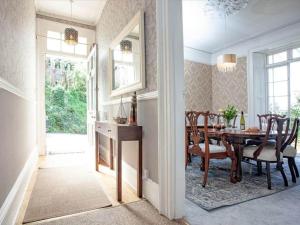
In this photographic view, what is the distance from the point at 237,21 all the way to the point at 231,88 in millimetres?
1933

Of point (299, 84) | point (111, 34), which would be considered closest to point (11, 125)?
point (111, 34)

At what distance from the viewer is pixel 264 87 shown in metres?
5.08

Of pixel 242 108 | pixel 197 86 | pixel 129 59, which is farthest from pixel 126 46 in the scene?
pixel 242 108

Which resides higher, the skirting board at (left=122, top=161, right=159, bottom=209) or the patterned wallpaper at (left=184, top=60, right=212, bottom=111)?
the patterned wallpaper at (left=184, top=60, right=212, bottom=111)

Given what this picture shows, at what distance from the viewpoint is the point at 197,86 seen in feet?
18.9

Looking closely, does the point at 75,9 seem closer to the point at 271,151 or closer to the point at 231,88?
the point at 231,88

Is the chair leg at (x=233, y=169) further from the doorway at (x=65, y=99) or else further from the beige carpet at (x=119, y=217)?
the doorway at (x=65, y=99)

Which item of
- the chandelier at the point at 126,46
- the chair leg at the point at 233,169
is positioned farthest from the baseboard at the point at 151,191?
the chandelier at the point at 126,46

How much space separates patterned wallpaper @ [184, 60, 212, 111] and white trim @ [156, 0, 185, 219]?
3.78m

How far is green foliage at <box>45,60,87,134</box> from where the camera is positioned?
30.6 ft

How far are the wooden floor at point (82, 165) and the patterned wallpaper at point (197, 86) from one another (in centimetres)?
301

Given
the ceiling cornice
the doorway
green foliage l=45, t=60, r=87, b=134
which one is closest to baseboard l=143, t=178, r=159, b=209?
the ceiling cornice

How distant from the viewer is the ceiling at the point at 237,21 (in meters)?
3.37

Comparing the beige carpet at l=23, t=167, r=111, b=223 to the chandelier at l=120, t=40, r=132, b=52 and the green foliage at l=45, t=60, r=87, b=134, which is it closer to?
the chandelier at l=120, t=40, r=132, b=52
